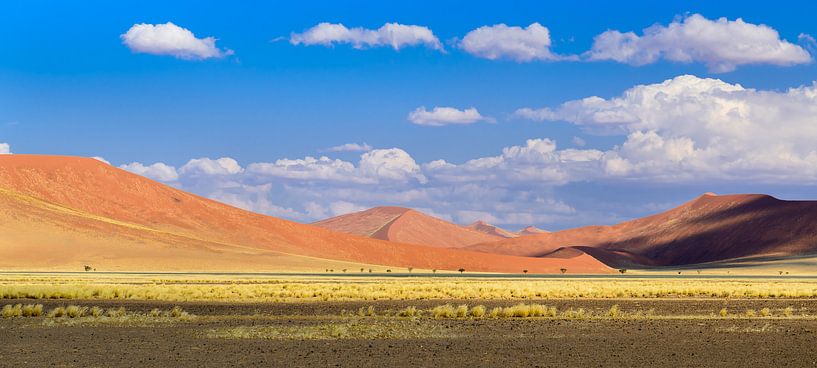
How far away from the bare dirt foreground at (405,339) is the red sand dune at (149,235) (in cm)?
7754

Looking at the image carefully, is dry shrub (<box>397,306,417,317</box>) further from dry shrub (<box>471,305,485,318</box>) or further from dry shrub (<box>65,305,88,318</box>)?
dry shrub (<box>65,305,88,318</box>)

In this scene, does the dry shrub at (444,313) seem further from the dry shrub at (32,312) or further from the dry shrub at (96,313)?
the dry shrub at (32,312)

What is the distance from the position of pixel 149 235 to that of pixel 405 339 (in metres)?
105

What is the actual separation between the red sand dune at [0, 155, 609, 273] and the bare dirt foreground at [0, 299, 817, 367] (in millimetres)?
77539

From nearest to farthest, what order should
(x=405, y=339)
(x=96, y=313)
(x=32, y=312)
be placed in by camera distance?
(x=405, y=339) < (x=96, y=313) < (x=32, y=312)

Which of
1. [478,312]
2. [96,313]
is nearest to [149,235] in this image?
[96,313]

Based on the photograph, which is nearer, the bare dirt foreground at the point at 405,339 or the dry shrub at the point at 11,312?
the bare dirt foreground at the point at 405,339

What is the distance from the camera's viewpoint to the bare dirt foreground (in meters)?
21.1

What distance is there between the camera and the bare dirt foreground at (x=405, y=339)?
69.2 ft

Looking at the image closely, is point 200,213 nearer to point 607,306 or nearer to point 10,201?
point 10,201

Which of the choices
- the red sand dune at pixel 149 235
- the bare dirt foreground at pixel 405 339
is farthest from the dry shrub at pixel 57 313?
the red sand dune at pixel 149 235

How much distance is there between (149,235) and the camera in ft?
410

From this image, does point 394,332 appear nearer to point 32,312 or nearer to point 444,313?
point 444,313

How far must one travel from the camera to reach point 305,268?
112 meters
